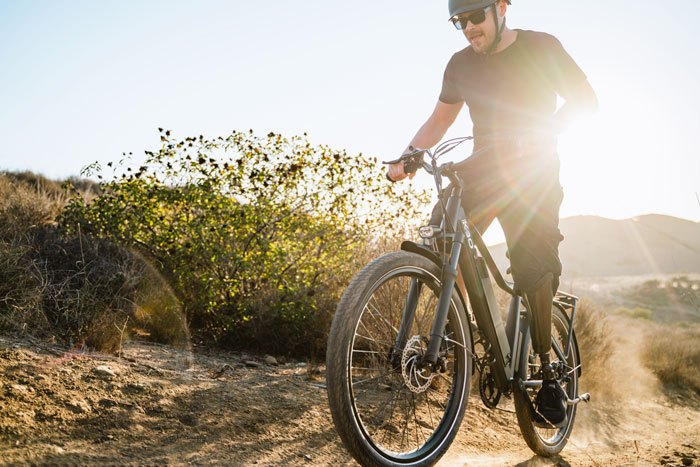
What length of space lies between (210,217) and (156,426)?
9.21 ft

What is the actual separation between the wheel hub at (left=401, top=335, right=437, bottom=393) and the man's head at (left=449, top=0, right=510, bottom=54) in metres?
1.68

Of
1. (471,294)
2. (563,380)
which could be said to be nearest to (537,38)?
(471,294)

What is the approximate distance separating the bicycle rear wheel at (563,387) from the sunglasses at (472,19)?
1.80m

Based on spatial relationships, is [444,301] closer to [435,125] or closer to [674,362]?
[435,125]

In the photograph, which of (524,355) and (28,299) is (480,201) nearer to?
(524,355)

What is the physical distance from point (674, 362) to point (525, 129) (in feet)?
27.4

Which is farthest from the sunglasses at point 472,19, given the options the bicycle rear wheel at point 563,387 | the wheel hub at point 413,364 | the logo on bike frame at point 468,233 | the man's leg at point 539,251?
the bicycle rear wheel at point 563,387

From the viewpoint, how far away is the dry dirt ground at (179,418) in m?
2.22

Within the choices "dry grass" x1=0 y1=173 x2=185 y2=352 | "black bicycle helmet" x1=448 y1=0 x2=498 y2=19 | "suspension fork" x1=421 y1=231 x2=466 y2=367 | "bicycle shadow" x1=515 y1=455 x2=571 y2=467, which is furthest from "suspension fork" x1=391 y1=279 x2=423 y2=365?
"dry grass" x1=0 y1=173 x2=185 y2=352

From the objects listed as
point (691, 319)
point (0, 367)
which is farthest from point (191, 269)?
point (691, 319)

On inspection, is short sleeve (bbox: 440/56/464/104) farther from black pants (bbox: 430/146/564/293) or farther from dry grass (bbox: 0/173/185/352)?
dry grass (bbox: 0/173/185/352)

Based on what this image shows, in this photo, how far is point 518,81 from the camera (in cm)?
283

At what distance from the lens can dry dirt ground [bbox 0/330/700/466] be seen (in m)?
2.22

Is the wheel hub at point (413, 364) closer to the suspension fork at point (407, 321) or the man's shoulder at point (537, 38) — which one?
the suspension fork at point (407, 321)
